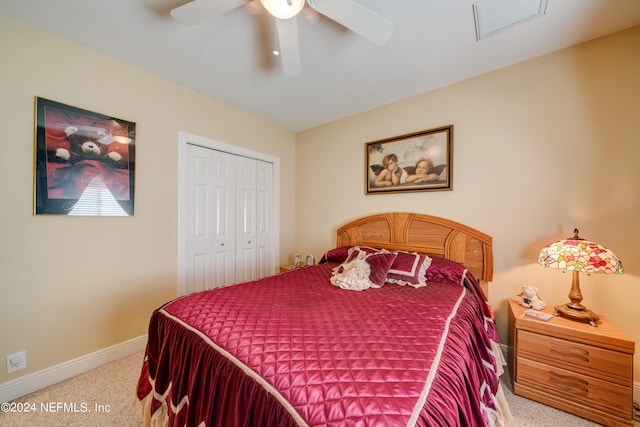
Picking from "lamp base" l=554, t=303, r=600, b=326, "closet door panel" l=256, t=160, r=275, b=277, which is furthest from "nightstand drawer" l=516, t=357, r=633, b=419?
"closet door panel" l=256, t=160, r=275, b=277

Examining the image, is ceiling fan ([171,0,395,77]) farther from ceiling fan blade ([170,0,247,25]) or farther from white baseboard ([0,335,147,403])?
white baseboard ([0,335,147,403])

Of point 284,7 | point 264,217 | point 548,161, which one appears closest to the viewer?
point 284,7

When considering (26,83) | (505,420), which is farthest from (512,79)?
(26,83)

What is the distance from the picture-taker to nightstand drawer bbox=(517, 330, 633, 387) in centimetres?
136

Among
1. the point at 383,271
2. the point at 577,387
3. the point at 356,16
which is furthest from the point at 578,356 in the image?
the point at 356,16

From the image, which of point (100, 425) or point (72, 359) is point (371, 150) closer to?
point (100, 425)

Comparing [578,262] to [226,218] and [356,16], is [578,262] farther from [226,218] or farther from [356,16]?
[226,218]

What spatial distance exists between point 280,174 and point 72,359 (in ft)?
9.02

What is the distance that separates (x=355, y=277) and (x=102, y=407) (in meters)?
1.89

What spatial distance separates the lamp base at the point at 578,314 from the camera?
1534 mm

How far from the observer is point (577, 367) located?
57.9 inches

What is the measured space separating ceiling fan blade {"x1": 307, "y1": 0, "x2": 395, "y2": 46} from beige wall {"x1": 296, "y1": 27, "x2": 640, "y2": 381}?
1.33 metres

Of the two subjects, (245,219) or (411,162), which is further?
(245,219)

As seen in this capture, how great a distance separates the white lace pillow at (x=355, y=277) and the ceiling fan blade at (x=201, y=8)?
1908 mm
